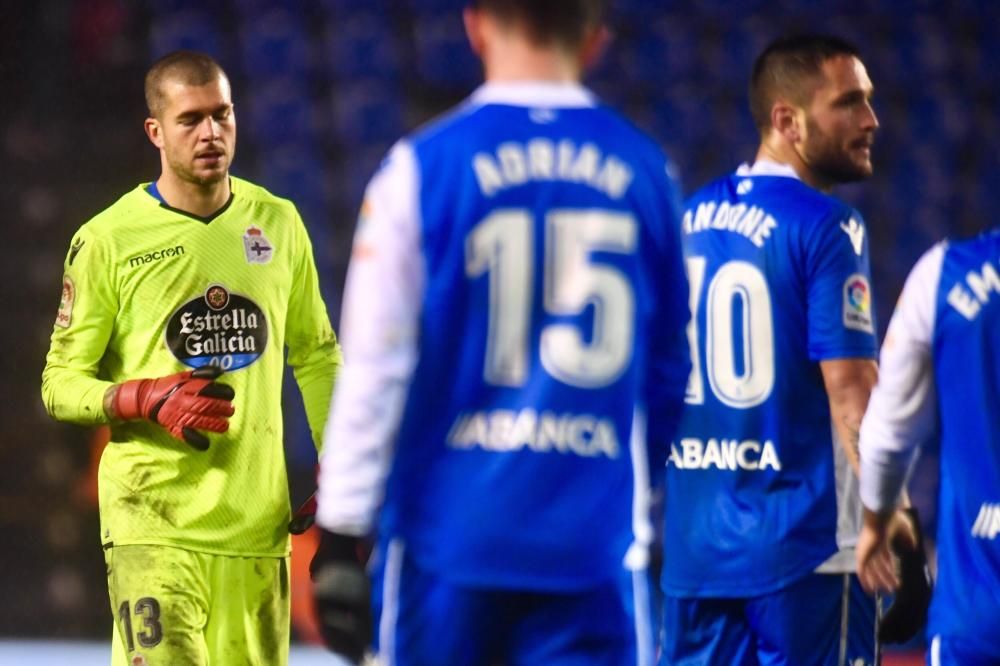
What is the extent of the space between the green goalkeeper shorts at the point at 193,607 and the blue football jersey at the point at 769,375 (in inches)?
41.0

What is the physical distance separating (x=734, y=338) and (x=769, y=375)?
0.38ft

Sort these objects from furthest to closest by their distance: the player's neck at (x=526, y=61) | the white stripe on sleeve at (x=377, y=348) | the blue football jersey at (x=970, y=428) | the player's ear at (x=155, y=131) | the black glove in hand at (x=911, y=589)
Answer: the player's ear at (x=155, y=131) → the black glove in hand at (x=911, y=589) → the blue football jersey at (x=970, y=428) → the player's neck at (x=526, y=61) → the white stripe on sleeve at (x=377, y=348)

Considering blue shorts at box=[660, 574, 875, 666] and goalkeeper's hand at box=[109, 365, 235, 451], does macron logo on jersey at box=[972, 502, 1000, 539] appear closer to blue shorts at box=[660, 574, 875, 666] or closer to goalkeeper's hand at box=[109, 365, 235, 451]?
blue shorts at box=[660, 574, 875, 666]

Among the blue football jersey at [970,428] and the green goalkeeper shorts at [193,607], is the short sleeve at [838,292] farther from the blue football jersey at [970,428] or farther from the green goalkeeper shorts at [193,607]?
the green goalkeeper shorts at [193,607]

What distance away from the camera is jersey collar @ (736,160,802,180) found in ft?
13.0

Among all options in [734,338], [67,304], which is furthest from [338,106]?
[734,338]

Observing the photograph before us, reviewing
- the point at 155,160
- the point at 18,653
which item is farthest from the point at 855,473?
the point at 155,160

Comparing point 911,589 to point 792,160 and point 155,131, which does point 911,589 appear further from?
point 155,131

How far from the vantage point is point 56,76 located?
30.7 feet

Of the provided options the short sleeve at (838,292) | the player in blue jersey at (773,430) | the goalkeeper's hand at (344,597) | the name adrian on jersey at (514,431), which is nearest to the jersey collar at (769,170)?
the player in blue jersey at (773,430)

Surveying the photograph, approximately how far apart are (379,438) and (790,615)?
166 centimetres

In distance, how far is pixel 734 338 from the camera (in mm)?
3834

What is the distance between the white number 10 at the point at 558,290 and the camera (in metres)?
2.41

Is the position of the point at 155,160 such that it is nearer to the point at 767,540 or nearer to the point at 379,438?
the point at 767,540
